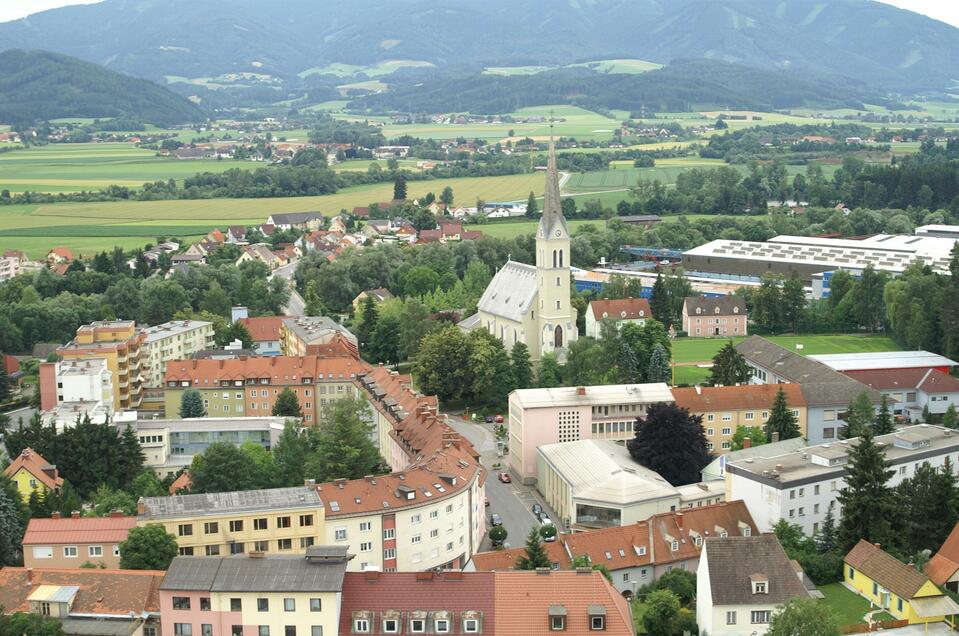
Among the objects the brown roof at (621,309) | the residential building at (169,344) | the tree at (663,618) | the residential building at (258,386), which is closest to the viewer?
the tree at (663,618)

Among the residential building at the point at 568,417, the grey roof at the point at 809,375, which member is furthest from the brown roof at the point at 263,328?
the grey roof at the point at 809,375

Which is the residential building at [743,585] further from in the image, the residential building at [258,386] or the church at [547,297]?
the church at [547,297]

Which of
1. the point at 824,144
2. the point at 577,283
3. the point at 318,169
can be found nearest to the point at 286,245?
the point at 577,283

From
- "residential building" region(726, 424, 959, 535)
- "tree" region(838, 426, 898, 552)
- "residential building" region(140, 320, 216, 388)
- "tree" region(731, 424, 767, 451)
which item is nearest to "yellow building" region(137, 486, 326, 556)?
"residential building" region(726, 424, 959, 535)


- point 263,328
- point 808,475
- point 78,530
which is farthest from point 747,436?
point 263,328

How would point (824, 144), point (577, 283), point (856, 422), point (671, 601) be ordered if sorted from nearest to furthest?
point (671, 601), point (856, 422), point (577, 283), point (824, 144)

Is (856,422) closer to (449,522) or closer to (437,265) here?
(449,522)
